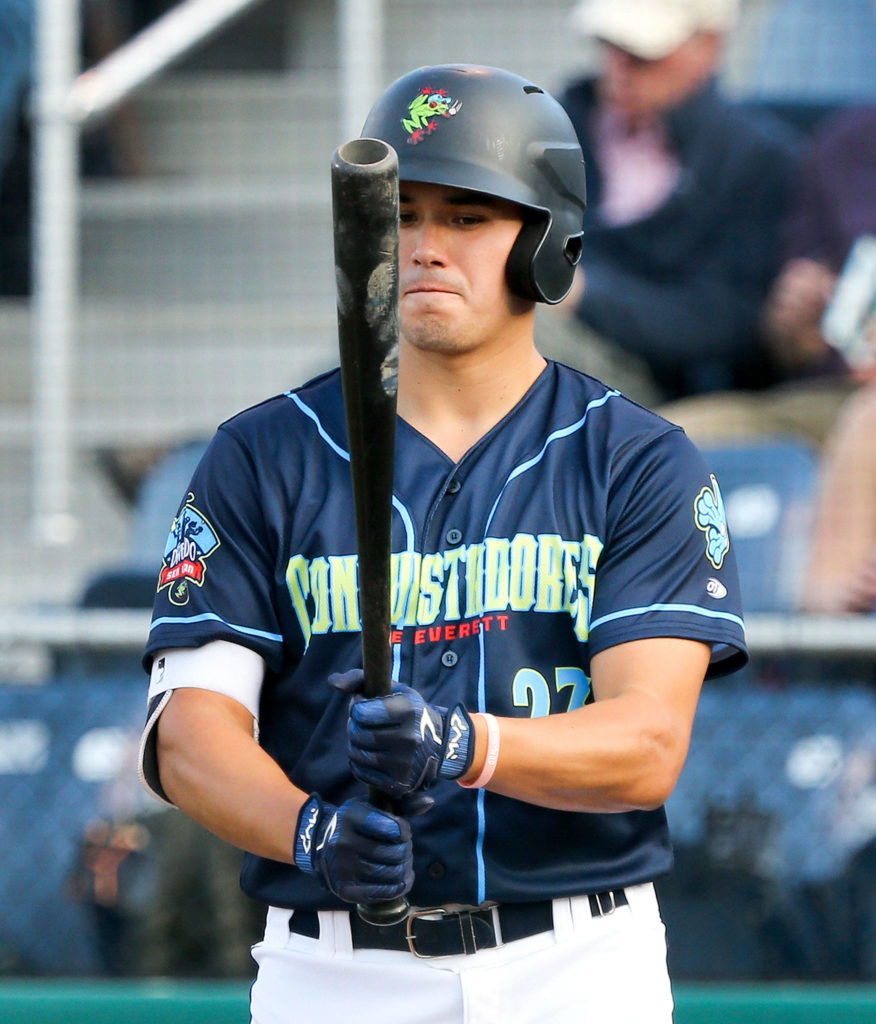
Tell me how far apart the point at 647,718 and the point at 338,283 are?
2.12 feet

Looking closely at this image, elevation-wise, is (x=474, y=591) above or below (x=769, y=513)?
below

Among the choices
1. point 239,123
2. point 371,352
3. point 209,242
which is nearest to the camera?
point 371,352

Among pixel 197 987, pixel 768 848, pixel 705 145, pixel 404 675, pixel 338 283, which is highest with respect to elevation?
pixel 705 145

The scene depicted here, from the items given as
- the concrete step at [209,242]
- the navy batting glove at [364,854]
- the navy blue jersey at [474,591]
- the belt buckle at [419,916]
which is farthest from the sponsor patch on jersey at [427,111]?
the concrete step at [209,242]

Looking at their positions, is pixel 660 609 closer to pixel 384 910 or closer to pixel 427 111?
pixel 384 910

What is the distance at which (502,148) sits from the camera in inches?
86.2

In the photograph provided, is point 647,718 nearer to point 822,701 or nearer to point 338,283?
point 338,283

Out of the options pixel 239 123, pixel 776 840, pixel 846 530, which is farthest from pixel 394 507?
pixel 239 123

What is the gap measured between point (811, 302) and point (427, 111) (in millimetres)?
2823

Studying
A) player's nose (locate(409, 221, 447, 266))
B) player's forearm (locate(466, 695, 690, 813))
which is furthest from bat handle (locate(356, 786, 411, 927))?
player's nose (locate(409, 221, 447, 266))

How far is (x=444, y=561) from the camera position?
2.17 meters

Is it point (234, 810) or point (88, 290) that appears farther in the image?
point (88, 290)

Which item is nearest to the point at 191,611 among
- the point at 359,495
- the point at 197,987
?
the point at 359,495

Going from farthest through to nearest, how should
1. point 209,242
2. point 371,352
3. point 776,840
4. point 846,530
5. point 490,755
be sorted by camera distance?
point 209,242 < point 846,530 < point 776,840 < point 490,755 < point 371,352
